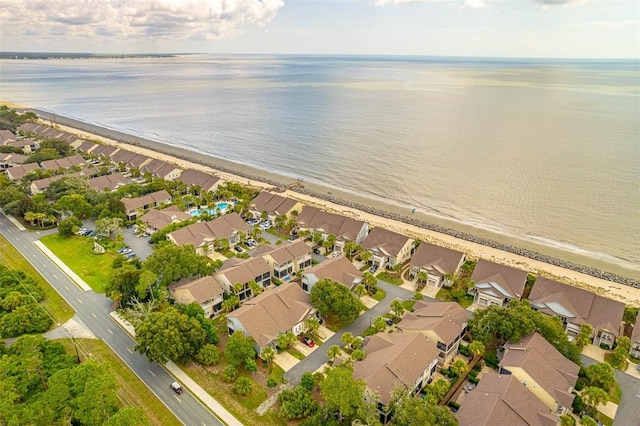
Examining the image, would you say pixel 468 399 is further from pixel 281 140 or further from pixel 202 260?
pixel 281 140

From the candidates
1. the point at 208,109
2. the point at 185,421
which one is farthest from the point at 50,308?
the point at 208,109

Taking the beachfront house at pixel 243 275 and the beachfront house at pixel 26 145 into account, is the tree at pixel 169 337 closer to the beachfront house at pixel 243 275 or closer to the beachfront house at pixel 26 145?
the beachfront house at pixel 243 275

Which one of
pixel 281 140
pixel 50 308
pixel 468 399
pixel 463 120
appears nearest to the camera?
pixel 468 399

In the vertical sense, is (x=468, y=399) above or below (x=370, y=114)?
below

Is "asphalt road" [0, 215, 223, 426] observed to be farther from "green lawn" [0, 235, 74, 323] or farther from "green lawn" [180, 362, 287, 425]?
"green lawn" [180, 362, 287, 425]

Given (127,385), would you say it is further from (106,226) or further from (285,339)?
(106,226)

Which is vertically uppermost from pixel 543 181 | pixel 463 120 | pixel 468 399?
→ pixel 463 120

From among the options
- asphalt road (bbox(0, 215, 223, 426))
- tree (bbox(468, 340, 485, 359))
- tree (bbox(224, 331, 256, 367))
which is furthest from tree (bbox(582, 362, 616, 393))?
asphalt road (bbox(0, 215, 223, 426))

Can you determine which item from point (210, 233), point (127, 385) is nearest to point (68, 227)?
point (210, 233)

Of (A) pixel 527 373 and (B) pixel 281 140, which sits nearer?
(A) pixel 527 373
